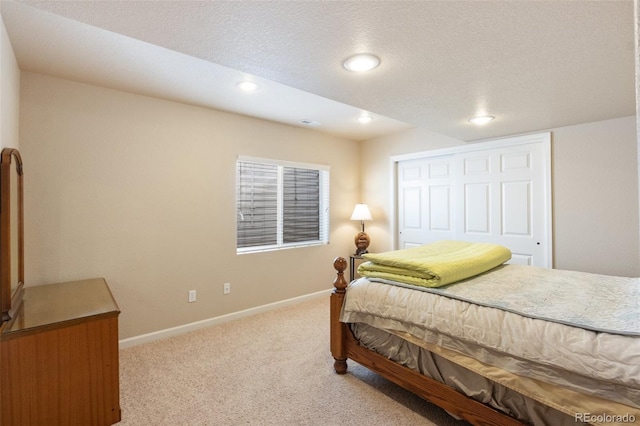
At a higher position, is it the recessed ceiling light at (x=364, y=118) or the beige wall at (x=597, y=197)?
the recessed ceiling light at (x=364, y=118)

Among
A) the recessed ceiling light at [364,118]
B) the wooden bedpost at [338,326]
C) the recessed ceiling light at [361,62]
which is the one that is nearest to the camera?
the recessed ceiling light at [361,62]

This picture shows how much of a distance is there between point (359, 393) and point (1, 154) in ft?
8.15

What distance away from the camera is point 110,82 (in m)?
2.51

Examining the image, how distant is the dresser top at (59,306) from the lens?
5.28 feet

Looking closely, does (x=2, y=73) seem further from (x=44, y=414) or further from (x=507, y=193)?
(x=507, y=193)

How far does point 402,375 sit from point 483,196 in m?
2.48

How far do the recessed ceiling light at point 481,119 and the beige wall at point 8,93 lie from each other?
335 centimetres

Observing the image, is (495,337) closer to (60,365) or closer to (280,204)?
(60,365)

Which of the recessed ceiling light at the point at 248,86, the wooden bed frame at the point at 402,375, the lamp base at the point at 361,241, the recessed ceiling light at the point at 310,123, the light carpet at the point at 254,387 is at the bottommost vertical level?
the light carpet at the point at 254,387

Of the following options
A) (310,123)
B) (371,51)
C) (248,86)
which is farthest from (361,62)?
(310,123)

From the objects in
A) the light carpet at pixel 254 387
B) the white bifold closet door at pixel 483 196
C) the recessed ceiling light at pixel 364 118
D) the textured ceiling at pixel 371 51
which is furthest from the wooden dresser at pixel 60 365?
the white bifold closet door at pixel 483 196

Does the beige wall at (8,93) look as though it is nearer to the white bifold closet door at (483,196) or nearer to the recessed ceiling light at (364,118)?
the recessed ceiling light at (364,118)

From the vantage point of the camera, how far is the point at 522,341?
1380 millimetres

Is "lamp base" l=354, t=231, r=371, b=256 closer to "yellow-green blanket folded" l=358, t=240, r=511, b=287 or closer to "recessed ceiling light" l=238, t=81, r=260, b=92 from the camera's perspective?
"yellow-green blanket folded" l=358, t=240, r=511, b=287
